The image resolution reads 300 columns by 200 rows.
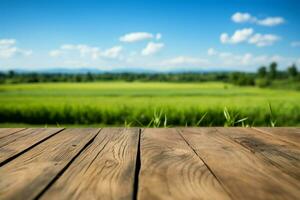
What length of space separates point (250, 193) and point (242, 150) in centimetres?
44

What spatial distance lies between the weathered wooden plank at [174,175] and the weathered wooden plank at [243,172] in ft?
0.11

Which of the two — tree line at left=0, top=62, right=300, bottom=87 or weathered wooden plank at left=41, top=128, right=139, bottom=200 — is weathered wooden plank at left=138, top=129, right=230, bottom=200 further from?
tree line at left=0, top=62, right=300, bottom=87

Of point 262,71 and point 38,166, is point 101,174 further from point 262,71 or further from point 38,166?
point 262,71

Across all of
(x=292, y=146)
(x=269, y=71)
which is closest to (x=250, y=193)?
(x=292, y=146)

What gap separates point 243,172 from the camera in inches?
32.8

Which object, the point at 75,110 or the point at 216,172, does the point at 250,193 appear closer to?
the point at 216,172

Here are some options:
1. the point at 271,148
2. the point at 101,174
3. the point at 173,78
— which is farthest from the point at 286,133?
the point at 173,78

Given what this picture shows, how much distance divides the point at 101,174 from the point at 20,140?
2.21 feet

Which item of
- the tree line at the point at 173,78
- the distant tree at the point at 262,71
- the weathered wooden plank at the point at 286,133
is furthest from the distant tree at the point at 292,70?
the weathered wooden plank at the point at 286,133

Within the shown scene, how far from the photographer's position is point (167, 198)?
65cm

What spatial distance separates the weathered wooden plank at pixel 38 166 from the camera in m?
0.70

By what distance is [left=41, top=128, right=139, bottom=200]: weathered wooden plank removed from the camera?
67 cm

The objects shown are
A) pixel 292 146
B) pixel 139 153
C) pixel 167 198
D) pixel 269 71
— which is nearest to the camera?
pixel 167 198

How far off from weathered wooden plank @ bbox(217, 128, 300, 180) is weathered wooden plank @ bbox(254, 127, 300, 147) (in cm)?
5
